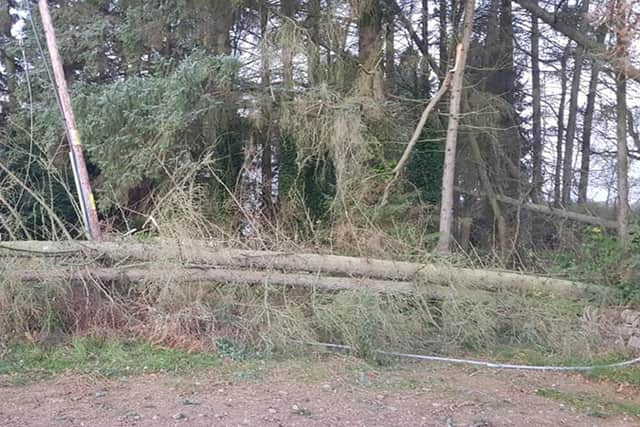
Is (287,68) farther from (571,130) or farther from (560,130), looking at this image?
(560,130)

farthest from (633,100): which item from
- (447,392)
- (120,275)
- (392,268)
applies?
(120,275)

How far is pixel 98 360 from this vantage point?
5.69 meters

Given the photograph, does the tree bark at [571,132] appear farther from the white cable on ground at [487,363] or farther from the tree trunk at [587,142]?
Result: the white cable on ground at [487,363]

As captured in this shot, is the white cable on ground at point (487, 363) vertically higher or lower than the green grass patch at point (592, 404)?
lower

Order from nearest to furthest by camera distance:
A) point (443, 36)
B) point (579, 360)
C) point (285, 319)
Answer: point (579, 360) → point (285, 319) → point (443, 36)

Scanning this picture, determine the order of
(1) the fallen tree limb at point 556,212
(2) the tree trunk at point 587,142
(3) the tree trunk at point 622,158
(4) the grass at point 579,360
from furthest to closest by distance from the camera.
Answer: (2) the tree trunk at point 587,142
(1) the fallen tree limb at point 556,212
(3) the tree trunk at point 622,158
(4) the grass at point 579,360

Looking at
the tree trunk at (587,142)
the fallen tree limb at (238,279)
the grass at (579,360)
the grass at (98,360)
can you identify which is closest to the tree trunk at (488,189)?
the tree trunk at (587,142)

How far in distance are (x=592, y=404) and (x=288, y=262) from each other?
3650 millimetres

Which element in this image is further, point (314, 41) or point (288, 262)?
point (314, 41)

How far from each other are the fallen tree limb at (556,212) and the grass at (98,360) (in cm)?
726

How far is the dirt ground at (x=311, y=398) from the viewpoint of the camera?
413 cm

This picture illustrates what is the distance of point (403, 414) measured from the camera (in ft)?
14.0

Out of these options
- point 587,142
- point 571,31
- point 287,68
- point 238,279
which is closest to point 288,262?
point 238,279

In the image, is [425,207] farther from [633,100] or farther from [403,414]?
[403,414]
